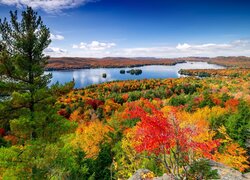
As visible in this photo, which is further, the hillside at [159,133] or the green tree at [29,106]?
the green tree at [29,106]

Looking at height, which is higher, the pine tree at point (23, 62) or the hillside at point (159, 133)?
the pine tree at point (23, 62)

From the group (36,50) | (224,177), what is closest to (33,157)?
(36,50)

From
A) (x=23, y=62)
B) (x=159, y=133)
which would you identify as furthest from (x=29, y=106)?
(x=159, y=133)

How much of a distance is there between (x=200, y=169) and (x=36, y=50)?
17.9m

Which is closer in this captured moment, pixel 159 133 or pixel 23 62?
pixel 159 133

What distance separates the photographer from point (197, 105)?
6562 centimetres

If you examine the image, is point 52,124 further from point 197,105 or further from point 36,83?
point 197,105

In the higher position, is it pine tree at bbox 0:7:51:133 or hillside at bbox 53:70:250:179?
pine tree at bbox 0:7:51:133

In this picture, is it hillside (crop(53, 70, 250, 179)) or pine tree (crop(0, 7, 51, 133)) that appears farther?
pine tree (crop(0, 7, 51, 133))

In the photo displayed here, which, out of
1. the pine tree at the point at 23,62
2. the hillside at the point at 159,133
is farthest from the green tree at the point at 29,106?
the hillside at the point at 159,133

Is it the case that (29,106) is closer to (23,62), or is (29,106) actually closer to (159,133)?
(23,62)

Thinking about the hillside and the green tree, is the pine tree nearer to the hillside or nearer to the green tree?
the green tree

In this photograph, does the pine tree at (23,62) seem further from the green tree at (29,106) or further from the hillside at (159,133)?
the hillside at (159,133)

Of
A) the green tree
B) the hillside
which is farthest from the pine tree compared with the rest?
the hillside
